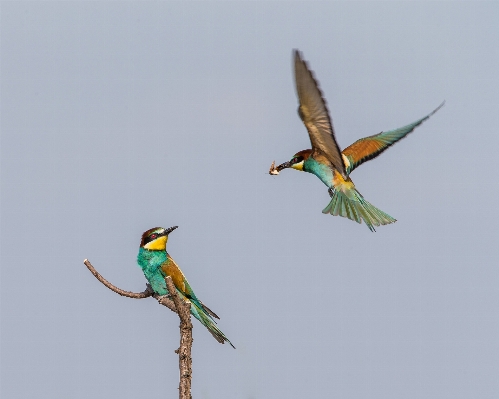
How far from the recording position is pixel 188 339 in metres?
6.48

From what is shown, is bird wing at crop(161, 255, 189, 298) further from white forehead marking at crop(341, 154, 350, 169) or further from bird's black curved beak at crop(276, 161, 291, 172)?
white forehead marking at crop(341, 154, 350, 169)

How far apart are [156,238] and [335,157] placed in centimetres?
164

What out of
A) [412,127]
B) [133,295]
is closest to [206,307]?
[133,295]

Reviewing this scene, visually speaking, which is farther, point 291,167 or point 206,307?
point 291,167

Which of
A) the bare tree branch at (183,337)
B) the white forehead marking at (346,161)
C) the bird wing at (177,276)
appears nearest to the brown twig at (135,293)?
the bare tree branch at (183,337)

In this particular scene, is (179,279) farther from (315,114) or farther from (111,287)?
(315,114)

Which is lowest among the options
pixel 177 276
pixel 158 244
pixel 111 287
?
pixel 111 287

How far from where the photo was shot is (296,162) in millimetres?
8578

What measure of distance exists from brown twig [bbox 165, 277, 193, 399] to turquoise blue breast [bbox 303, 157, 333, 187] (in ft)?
7.74

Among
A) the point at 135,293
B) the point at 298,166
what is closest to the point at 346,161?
the point at 298,166

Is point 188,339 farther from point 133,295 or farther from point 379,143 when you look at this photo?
point 379,143

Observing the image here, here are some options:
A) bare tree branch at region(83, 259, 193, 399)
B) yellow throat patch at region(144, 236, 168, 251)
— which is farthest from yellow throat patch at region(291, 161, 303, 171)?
bare tree branch at region(83, 259, 193, 399)

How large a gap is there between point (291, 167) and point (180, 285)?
63.0 inches

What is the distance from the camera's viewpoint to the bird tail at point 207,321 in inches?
298
